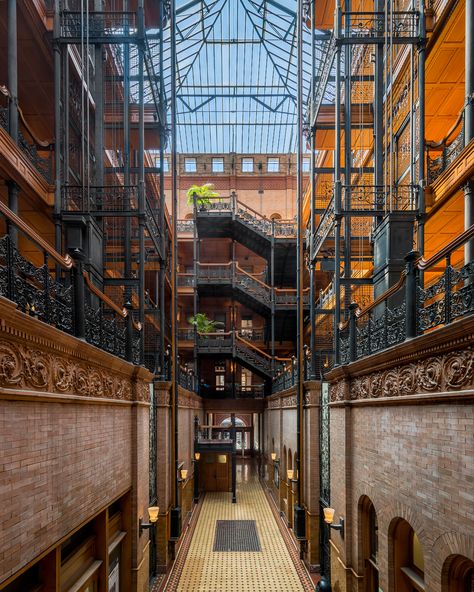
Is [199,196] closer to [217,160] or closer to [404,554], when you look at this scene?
[217,160]

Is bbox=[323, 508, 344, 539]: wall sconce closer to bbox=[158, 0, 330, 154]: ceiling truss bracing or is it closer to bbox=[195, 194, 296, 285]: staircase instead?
bbox=[195, 194, 296, 285]: staircase

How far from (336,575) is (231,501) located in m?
13.8

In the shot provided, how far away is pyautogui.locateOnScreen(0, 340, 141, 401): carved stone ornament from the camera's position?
15.2ft

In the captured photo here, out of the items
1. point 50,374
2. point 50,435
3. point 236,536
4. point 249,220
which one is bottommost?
point 236,536

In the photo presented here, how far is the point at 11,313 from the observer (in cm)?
437

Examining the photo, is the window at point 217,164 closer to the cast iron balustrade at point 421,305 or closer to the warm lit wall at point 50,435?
the cast iron balustrade at point 421,305

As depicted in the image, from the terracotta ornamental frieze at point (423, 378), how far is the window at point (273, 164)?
29.7 m

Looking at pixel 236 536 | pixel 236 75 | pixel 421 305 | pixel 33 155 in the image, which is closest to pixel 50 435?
pixel 421 305

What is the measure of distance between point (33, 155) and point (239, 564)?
41.0 ft

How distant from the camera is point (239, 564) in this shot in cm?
1458

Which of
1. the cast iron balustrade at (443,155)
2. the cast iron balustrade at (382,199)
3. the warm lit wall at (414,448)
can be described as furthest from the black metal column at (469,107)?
the warm lit wall at (414,448)

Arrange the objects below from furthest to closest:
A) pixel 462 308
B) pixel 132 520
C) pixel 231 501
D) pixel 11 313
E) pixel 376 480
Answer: pixel 231 501, pixel 132 520, pixel 376 480, pixel 462 308, pixel 11 313

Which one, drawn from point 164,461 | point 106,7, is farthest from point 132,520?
point 106,7

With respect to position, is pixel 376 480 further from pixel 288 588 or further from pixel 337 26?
pixel 337 26
